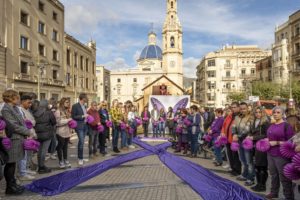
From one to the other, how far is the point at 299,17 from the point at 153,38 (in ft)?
291

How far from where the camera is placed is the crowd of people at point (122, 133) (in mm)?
6648

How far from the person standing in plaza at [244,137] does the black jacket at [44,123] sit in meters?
4.83

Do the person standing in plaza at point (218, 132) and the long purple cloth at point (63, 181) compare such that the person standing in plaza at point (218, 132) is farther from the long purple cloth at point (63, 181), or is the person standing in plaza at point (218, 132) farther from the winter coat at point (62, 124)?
the winter coat at point (62, 124)

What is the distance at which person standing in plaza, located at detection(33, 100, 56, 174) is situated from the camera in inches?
367

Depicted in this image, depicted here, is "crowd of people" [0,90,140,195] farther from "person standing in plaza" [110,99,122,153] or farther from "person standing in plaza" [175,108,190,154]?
"person standing in plaza" [175,108,190,154]

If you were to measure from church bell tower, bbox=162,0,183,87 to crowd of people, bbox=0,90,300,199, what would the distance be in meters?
74.8

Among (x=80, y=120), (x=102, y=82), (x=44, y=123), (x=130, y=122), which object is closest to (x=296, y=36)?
(x=130, y=122)

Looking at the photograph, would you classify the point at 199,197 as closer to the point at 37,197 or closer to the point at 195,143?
the point at 37,197

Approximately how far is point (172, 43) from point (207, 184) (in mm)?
83951

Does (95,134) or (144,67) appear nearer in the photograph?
(95,134)

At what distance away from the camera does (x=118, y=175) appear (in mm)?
9234

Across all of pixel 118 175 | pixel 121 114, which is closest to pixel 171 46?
pixel 121 114

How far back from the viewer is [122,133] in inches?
601

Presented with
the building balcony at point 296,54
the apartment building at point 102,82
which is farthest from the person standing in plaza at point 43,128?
the apartment building at point 102,82
